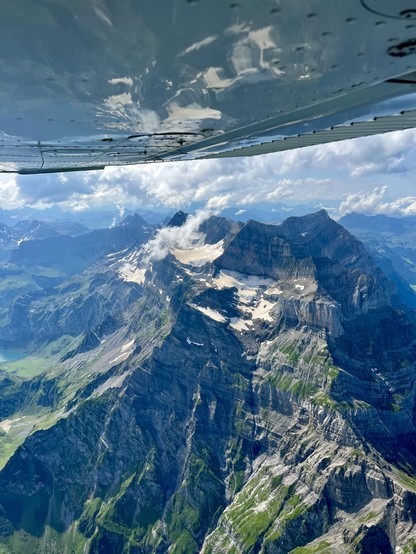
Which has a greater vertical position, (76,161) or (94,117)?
(94,117)

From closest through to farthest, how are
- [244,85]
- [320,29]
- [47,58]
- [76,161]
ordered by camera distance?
[320,29], [47,58], [244,85], [76,161]

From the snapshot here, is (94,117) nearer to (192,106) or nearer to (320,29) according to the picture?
(192,106)

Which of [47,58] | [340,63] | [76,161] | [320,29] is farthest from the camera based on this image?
[76,161]

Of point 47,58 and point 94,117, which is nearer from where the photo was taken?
point 47,58

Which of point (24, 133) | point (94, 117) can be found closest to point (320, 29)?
point (94, 117)

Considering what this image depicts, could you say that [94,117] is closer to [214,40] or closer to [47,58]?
[47,58]

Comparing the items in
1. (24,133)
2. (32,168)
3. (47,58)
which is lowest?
(32,168)

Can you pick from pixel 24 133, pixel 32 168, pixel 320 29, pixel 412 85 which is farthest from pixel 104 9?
pixel 32 168
